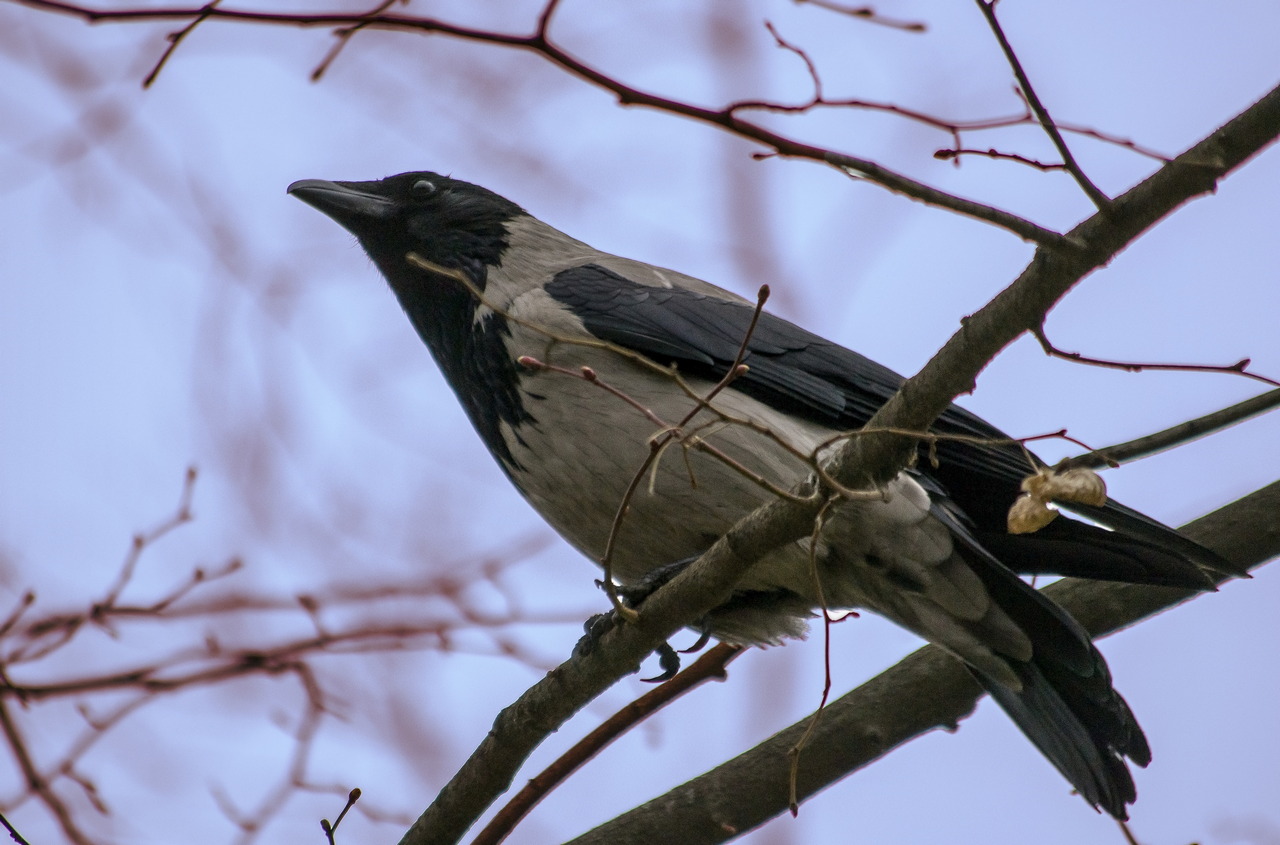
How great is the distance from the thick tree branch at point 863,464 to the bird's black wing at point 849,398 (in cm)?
89

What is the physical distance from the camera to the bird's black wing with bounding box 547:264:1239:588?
12.7 feet

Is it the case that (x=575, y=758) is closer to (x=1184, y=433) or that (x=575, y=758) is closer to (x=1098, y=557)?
(x=1098, y=557)

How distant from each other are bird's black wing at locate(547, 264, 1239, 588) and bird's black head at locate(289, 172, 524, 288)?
624mm

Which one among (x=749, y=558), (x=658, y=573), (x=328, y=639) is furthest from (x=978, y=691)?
(x=328, y=639)

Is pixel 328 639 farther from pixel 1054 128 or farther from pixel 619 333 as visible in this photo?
pixel 1054 128

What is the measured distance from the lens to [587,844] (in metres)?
4.16

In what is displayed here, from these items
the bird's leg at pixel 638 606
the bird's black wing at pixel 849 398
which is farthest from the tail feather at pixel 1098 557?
the bird's leg at pixel 638 606

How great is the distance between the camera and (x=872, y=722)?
4328mm

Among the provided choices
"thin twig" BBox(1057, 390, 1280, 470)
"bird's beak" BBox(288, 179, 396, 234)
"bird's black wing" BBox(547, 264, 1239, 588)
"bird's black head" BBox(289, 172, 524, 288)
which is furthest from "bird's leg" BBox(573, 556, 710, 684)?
"bird's beak" BBox(288, 179, 396, 234)

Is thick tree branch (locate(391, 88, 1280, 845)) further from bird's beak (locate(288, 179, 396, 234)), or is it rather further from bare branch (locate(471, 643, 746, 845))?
bird's beak (locate(288, 179, 396, 234))

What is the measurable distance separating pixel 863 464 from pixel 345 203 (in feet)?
10.3

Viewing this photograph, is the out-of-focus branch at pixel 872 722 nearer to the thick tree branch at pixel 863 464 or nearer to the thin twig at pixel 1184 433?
the thin twig at pixel 1184 433

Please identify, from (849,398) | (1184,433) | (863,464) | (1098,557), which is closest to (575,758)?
(863,464)

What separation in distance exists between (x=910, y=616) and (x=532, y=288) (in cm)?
189
